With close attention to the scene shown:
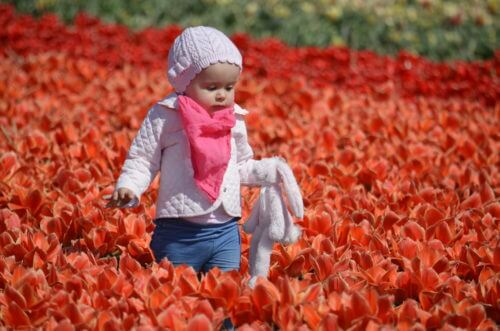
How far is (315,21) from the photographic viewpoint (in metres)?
9.95

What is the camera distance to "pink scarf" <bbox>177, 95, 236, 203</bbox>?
288 centimetres


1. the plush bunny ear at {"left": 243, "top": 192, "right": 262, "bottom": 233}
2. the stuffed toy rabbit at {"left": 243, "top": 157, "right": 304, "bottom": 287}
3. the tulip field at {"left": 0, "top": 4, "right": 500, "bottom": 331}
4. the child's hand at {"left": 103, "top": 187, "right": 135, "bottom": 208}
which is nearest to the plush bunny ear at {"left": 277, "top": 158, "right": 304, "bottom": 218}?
the stuffed toy rabbit at {"left": 243, "top": 157, "right": 304, "bottom": 287}

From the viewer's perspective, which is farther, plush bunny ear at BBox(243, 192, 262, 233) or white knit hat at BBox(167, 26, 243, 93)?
plush bunny ear at BBox(243, 192, 262, 233)

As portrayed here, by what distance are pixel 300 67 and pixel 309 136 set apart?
3.41m

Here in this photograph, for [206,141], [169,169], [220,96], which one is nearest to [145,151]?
[169,169]

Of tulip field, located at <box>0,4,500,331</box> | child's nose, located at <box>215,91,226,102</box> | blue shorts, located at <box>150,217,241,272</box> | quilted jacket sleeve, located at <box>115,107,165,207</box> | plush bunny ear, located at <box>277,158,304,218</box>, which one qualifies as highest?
child's nose, located at <box>215,91,226,102</box>

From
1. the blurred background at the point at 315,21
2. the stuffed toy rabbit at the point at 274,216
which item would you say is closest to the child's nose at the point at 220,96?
the stuffed toy rabbit at the point at 274,216

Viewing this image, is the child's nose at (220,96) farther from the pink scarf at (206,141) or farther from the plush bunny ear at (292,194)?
the plush bunny ear at (292,194)

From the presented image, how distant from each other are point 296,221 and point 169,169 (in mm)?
905

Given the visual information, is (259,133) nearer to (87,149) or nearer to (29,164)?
(87,149)

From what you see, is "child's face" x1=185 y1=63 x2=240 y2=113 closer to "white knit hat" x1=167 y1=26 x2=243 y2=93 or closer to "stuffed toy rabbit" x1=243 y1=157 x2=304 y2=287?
"white knit hat" x1=167 y1=26 x2=243 y2=93

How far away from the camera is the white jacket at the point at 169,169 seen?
2926 mm

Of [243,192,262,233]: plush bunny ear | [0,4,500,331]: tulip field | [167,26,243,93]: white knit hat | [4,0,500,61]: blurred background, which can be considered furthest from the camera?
[4,0,500,61]: blurred background

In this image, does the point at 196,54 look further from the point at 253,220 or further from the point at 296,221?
the point at 296,221
